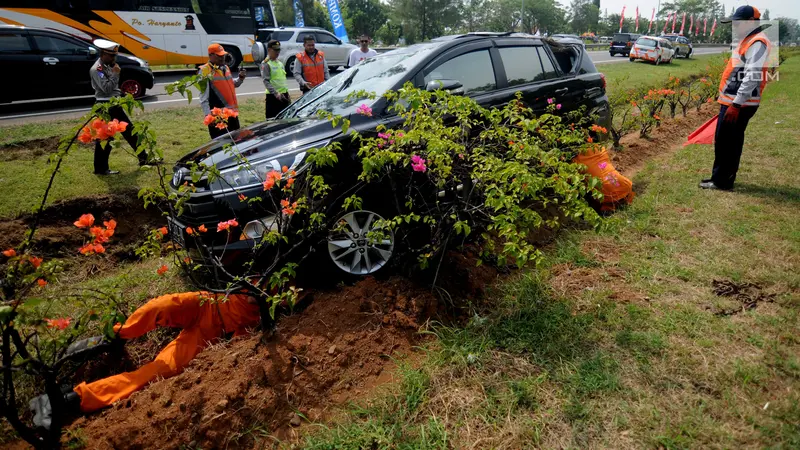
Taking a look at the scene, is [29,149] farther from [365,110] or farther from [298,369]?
[298,369]

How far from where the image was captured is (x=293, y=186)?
8.97 feet

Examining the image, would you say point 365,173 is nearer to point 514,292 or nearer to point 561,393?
point 514,292

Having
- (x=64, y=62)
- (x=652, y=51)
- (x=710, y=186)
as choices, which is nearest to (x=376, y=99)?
(x=710, y=186)

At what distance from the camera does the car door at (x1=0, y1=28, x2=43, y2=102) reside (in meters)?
9.48

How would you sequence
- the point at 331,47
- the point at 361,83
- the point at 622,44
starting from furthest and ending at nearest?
the point at 622,44, the point at 331,47, the point at 361,83

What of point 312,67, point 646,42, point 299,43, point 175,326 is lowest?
point 175,326

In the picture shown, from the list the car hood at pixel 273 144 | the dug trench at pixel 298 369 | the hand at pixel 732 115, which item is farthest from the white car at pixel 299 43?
the dug trench at pixel 298 369

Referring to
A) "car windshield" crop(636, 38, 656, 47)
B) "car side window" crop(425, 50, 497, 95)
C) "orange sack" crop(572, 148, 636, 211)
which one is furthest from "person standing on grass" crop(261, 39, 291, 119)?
"car windshield" crop(636, 38, 656, 47)

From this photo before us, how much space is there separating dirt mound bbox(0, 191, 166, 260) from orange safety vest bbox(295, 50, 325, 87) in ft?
10.2

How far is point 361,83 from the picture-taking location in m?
4.09

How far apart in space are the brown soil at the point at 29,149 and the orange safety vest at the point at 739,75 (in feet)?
26.7

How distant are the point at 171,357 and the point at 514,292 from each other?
2.20m

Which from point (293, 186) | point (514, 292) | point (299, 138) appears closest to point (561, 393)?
point (514, 292)

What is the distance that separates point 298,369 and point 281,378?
0.37ft
